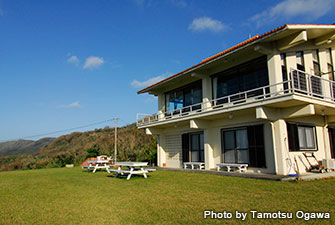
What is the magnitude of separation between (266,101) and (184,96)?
6966mm

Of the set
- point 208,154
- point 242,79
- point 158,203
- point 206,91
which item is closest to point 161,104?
point 206,91

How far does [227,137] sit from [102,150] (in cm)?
1616

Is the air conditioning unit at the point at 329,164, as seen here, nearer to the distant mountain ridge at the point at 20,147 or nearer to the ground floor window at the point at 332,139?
the ground floor window at the point at 332,139

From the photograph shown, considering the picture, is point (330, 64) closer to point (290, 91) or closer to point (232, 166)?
point (290, 91)

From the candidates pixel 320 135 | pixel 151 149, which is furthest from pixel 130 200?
pixel 151 149

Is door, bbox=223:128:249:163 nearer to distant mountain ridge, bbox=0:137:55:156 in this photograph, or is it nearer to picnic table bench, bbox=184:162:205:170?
picnic table bench, bbox=184:162:205:170

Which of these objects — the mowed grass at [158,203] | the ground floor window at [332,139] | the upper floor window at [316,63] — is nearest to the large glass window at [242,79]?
the upper floor window at [316,63]

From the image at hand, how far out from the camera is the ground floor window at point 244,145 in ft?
36.0

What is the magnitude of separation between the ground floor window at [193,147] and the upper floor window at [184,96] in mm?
1940

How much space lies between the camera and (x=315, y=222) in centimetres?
412

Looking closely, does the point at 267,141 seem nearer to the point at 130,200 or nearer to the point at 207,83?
the point at 207,83

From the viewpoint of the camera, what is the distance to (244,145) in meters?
11.8

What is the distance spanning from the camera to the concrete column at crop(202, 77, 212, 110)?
1356 centimetres

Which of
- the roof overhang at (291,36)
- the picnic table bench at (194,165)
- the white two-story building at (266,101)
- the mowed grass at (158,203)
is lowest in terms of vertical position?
the mowed grass at (158,203)
